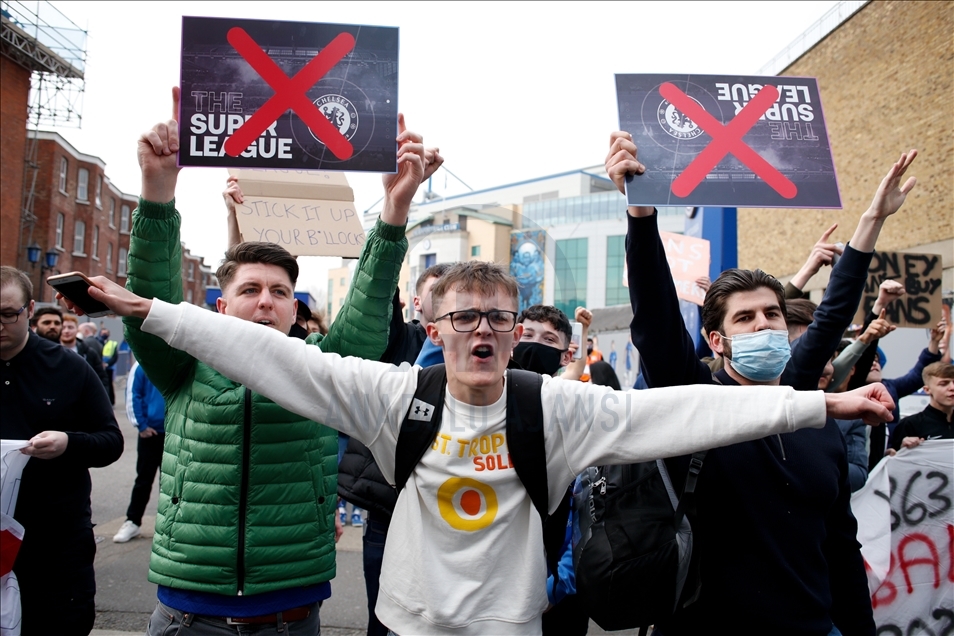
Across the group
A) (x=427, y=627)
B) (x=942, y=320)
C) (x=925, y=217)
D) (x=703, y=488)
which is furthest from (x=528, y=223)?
(x=925, y=217)

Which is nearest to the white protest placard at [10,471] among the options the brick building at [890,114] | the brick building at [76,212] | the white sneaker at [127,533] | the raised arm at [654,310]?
the raised arm at [654,310]

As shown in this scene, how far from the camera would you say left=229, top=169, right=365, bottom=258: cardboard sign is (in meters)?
3.71

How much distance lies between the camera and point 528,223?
5.95 m

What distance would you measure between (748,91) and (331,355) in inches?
81.7

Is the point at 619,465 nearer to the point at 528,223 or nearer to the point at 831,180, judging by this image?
the point at 831,180

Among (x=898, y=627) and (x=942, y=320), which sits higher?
(x=942, y=320)

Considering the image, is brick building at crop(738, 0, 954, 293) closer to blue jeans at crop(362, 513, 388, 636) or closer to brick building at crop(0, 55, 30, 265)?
blue jeans at crop(362, 513, 388, 636)

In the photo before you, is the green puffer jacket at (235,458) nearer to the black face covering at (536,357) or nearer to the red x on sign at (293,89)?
the red x on sign at (293,89)

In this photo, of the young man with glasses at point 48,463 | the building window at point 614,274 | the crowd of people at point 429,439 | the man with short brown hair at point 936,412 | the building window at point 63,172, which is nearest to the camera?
the crowd of people at point 429,439

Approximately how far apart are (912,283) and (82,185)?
1666 inches

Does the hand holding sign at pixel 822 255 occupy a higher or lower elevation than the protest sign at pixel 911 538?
higher

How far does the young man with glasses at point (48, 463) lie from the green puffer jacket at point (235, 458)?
2.52ft

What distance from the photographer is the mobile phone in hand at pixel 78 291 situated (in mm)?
1752

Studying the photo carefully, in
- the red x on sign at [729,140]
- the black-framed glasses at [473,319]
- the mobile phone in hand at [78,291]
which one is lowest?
the black-framed glasses at [473,319]
